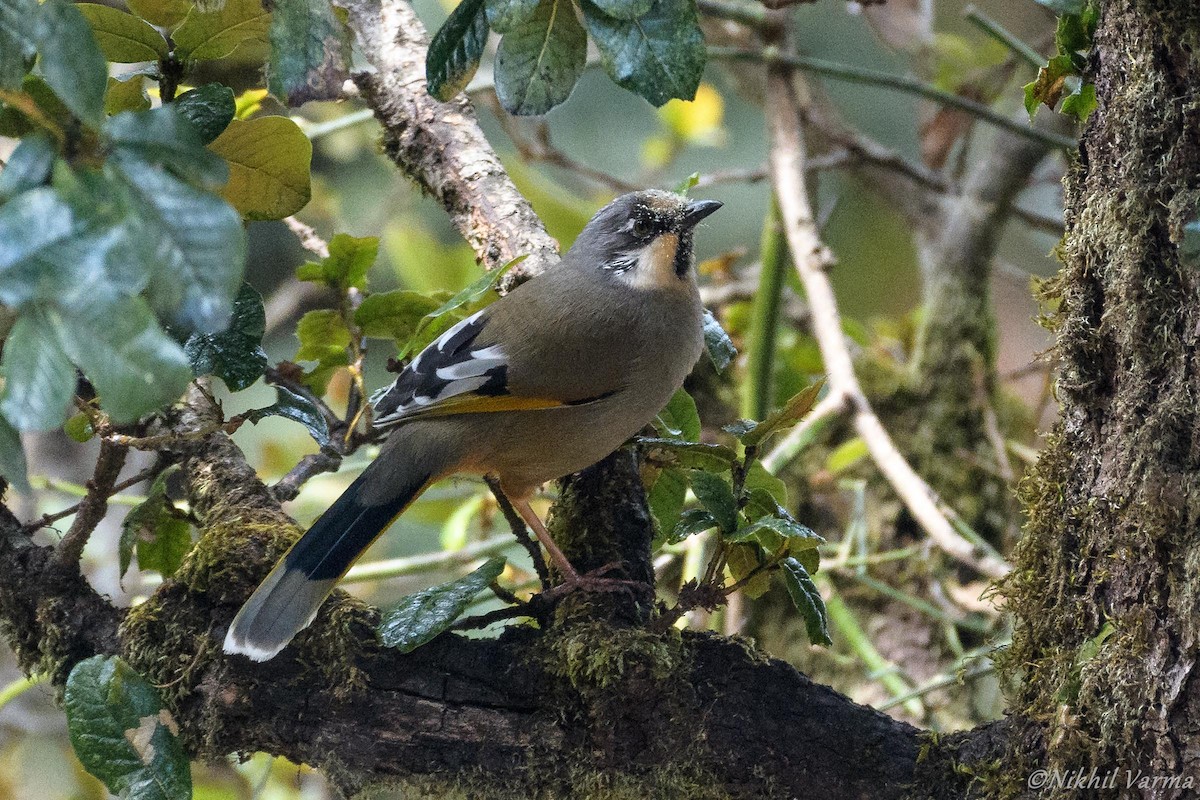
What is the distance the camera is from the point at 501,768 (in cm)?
169

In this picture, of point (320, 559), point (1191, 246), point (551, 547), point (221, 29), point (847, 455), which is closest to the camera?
point (1191, 246)

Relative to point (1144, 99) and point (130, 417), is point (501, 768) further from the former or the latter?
point (1144, 99)

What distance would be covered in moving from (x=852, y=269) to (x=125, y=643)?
4.28 meters

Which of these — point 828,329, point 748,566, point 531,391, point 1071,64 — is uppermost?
point 1071,64

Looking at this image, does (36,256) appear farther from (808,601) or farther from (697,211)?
(697,211)

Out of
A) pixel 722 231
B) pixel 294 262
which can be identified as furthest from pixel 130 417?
pixel 722 231

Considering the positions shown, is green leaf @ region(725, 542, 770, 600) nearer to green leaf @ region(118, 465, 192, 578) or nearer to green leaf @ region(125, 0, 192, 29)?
green leaf @ region(118, 465, 192, 578)

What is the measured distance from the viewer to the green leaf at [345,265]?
2.20m

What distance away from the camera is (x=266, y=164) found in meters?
1.71

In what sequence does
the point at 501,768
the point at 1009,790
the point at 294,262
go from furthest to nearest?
1. the point at 294,262
2. the point at 501,768
3. the point at 1009,790

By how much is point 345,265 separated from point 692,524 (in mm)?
932

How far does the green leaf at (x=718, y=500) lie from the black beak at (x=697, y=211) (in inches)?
40.1

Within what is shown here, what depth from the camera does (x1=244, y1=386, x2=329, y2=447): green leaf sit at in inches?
73.6

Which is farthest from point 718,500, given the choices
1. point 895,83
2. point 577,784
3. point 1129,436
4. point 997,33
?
point 895,83
